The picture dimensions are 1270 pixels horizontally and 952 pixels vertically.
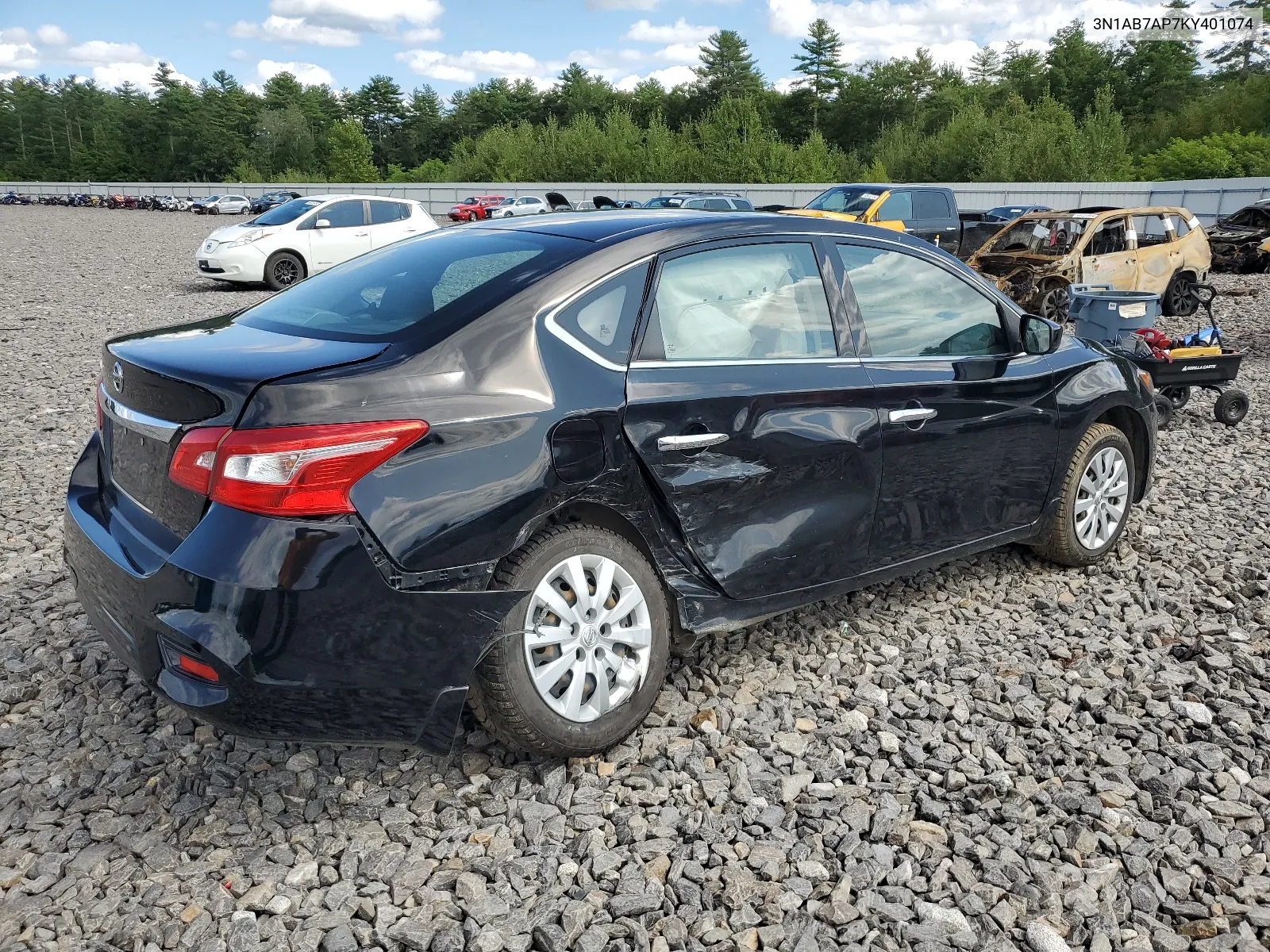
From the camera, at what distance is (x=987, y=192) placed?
40.8 m

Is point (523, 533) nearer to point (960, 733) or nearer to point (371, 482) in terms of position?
point (371, 482)

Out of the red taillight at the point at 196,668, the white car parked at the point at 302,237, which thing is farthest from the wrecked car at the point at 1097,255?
the red taillight at the point at 196,668

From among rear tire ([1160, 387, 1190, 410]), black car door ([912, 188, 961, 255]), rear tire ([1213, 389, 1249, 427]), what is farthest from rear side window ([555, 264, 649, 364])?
black car door ([912, 188, 961, 255])

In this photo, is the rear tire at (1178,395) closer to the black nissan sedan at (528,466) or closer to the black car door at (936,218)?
the black nissan sedan at (528,466)

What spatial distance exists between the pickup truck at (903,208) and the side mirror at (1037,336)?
14101mm

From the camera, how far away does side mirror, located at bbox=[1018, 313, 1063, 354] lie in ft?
14.5

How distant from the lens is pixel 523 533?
9.61ft

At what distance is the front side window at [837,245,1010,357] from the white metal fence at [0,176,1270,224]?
80.7 feet

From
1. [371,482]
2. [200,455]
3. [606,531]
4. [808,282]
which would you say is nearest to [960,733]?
[606,531]

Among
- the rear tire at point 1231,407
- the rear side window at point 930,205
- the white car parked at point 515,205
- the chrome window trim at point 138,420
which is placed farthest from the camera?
the white car parked at point 515,205

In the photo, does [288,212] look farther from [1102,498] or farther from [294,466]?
[294,466]

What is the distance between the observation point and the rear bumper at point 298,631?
103 inches

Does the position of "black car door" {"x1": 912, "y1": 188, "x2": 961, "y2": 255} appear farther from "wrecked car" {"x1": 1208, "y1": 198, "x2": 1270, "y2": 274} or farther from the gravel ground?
the gravel ground

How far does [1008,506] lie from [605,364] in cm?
215
